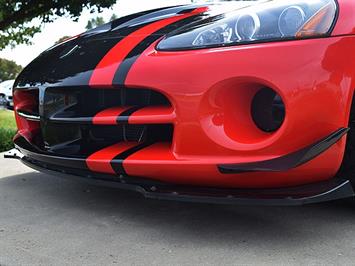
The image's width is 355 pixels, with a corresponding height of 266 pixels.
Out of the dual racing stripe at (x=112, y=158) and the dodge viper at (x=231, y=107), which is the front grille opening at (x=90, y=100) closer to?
the dodge viper at (x=231, y=107)

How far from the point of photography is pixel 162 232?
2.31 m

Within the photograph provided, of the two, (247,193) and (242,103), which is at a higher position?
(242,103)

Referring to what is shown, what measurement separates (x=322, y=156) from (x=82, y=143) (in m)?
1.28

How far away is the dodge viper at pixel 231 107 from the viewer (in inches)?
75.5

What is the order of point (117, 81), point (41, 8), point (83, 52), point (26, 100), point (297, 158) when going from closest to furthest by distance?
point (297, 158) → point (117, 81) → point (83, 52) → point (26, 100) → point (41, 8)

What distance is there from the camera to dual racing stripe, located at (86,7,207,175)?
2.23m

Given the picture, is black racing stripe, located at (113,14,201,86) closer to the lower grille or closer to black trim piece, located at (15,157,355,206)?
the lower grille

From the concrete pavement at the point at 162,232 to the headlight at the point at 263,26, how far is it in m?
0.91

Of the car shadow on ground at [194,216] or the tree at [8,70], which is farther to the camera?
the tree at [8,70]

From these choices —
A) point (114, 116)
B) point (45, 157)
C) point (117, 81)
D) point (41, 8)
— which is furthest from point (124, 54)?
point (41, 8)

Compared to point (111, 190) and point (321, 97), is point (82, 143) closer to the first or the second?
point (111, 190)

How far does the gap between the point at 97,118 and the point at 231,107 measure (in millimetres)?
684

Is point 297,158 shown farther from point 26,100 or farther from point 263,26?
point 26,100

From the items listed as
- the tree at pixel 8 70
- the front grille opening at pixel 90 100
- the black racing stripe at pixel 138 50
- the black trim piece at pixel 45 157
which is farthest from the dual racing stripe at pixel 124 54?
the tree at pixel 8 70
